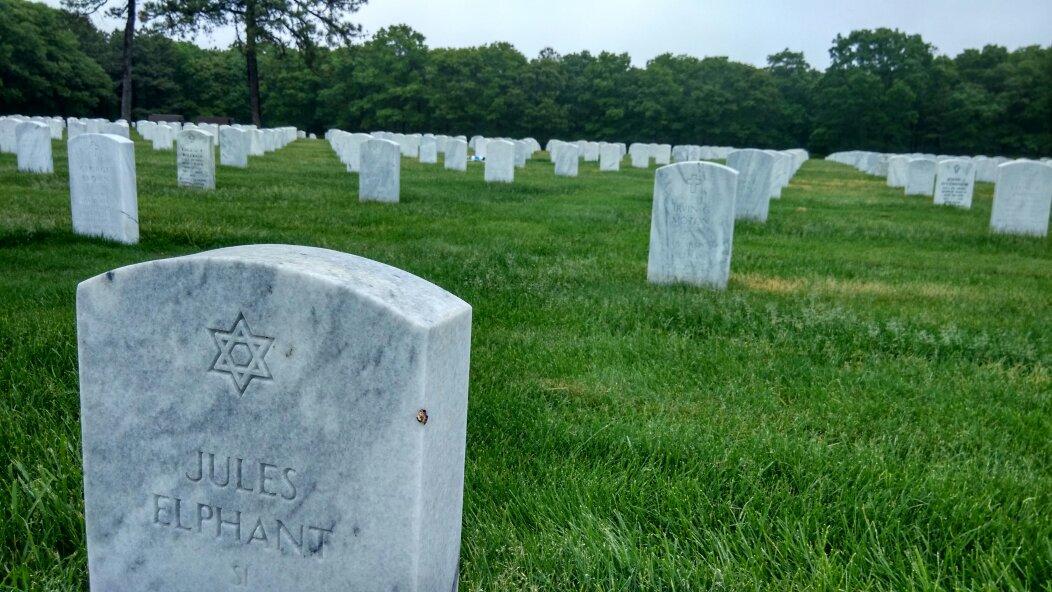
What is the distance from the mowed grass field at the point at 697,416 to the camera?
239 centimetres

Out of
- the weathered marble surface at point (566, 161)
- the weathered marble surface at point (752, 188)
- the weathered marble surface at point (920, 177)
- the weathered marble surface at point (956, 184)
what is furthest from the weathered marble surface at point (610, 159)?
the weathered marble surface at point (752, 188)

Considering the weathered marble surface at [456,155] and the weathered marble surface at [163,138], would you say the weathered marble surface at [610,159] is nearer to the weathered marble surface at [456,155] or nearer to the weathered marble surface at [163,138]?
the weathered marble surface at [456,155]

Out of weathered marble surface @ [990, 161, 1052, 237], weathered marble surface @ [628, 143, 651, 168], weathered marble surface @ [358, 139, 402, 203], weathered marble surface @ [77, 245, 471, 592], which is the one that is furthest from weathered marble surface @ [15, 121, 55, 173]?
weathered marble surface @ [628, 143, 651, 168]

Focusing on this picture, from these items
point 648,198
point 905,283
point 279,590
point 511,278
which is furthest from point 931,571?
point 648,198

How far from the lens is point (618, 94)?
6331 cm

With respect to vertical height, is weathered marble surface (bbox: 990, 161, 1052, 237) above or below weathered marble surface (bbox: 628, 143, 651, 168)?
below

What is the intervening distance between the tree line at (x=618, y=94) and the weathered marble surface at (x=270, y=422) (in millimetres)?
57229

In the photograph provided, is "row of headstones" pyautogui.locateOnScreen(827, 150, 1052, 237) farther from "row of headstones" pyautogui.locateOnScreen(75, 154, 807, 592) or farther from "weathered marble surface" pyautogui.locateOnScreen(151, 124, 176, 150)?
"weathered marble surface" pyautogui.locateOnScreen(151, 124, 176, 150)

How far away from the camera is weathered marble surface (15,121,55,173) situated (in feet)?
45.1

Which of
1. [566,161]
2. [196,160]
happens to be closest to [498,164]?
[566,161]

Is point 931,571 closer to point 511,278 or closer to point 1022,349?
point 1022,349

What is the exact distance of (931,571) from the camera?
2344mm

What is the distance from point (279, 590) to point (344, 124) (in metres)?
62.0

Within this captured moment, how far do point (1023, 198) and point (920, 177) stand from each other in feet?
27.4
